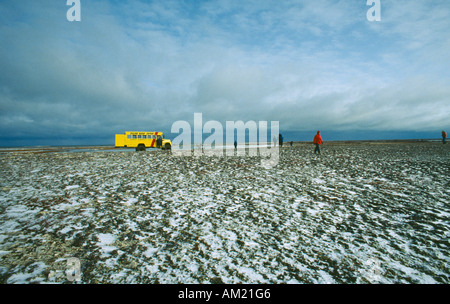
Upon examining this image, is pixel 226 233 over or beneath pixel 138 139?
beneath

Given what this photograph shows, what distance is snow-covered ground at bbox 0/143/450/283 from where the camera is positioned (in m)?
3.76

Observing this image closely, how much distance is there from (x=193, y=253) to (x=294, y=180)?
770 centimetres

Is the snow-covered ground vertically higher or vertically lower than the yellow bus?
lower

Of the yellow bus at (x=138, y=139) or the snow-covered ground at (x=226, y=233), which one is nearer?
the snow-covered ground at (x=226, y=233)

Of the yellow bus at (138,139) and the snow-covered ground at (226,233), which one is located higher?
the yellow bus at (138,139)

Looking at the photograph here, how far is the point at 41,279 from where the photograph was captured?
139 inches

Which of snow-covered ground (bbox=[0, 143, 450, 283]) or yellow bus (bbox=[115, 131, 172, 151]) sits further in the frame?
yellow bus (bbox=[115, 131, 172, 151])

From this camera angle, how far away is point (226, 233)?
518 cm

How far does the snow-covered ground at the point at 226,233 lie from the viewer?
12.3ft

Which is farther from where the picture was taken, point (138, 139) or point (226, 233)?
point (138, 139)
